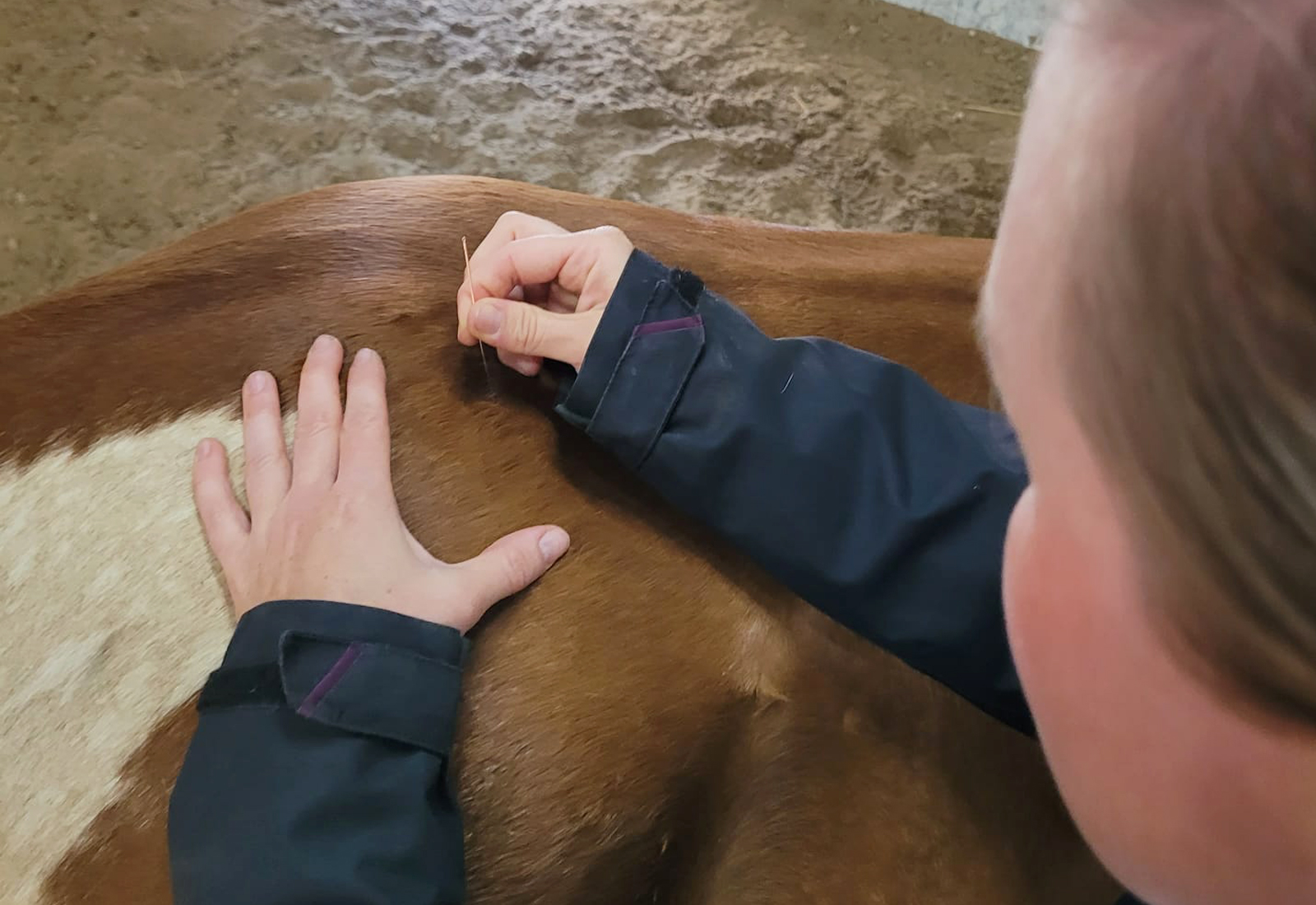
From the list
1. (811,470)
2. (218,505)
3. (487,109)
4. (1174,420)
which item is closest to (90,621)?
(218,505)

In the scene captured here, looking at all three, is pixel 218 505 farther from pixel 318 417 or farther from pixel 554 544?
pixel 554 544

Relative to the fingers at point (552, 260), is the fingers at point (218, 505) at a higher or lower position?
lower

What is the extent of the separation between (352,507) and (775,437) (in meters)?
0.27

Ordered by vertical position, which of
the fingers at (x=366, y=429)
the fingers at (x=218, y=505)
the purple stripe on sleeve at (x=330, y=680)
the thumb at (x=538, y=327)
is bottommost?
the purple stripe on sleeve at (x=330, y=680)

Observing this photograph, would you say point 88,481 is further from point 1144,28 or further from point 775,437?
point 1144,28

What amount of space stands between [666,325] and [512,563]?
18 centimetres

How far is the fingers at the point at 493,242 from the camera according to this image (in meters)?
0.65

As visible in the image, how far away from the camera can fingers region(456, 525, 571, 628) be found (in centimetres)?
61

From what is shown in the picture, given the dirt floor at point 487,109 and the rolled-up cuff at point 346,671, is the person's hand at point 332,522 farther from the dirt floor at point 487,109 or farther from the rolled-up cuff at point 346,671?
the dirt floor at point 487,109

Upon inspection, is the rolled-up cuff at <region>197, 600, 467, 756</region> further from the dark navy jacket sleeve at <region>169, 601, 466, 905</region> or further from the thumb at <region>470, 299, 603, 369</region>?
the thumb at <region>470, 299, 603, 369</region>

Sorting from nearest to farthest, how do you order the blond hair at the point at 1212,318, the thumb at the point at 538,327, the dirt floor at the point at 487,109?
the blond hair at the point at 1212,318 → the thumb at the point at 538,327 → the dirt floor at the point at 487,109

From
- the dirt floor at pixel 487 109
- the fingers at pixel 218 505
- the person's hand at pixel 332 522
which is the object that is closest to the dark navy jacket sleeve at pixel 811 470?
the person's hand at pixel 332 522

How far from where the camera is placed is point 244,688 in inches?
21.7

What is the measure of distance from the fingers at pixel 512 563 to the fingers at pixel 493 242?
0.14 meters
